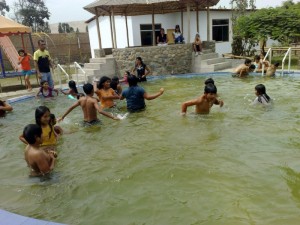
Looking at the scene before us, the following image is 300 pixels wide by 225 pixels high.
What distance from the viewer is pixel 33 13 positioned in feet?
143

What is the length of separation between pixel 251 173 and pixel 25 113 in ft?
23.3

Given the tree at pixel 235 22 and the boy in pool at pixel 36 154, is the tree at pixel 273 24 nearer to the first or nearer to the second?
the tree at pixel 235 22

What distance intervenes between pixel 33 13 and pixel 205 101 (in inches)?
1671

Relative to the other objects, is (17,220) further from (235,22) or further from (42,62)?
(235,22)

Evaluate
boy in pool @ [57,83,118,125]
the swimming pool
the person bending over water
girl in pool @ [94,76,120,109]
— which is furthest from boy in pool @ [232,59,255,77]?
boy in pool @ [57,83,118,125]

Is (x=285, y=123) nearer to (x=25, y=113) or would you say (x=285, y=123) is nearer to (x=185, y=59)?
A: (x=25, y=113)

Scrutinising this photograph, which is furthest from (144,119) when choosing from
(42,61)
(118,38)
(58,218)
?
(118,38)

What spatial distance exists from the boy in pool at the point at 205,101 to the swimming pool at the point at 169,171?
0.20 m

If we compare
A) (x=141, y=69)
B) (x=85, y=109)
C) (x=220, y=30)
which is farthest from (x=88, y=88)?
(x=220, y=30)

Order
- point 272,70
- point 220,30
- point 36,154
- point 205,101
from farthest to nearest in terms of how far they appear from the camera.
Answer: point 220,30 → point 272,70 → point 205,101 → point 36,154

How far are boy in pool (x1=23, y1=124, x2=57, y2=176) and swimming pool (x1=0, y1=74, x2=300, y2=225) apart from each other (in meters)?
0.20

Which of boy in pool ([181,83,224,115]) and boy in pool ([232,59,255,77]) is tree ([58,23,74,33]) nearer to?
boy in pool ([232,59,255,77])

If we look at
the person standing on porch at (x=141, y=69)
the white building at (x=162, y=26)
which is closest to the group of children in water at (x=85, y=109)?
the person standing on porch at (x=141, y=69)

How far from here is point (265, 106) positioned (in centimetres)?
799
